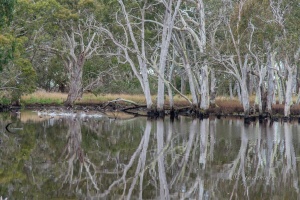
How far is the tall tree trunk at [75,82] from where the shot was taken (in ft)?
142

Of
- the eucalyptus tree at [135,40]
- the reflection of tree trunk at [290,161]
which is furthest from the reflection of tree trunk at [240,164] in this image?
the eucalyptus tree at [135,40]

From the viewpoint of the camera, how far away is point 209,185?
11727 mm

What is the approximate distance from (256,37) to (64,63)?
763 inches

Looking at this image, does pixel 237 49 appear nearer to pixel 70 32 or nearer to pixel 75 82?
pixel 75 82

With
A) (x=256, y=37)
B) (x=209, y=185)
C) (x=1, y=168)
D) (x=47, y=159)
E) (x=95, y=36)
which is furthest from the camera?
(x=95, y=36)

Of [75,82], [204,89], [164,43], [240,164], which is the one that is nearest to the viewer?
[240,164]

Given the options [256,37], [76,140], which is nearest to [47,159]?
[76,140]

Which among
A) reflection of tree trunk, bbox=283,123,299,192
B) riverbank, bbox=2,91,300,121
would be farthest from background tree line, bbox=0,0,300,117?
reflection of tree trunk, bbox=283,123,299,192

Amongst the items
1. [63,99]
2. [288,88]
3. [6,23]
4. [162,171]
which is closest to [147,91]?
[288,88]

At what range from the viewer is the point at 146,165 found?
14.2 metres

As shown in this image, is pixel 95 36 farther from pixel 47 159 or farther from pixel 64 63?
pixel 47 159

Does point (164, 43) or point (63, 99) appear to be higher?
point (164, 43)

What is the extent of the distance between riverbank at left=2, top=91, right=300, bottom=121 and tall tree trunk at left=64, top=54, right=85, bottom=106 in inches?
25.0

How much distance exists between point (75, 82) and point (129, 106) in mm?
4749
